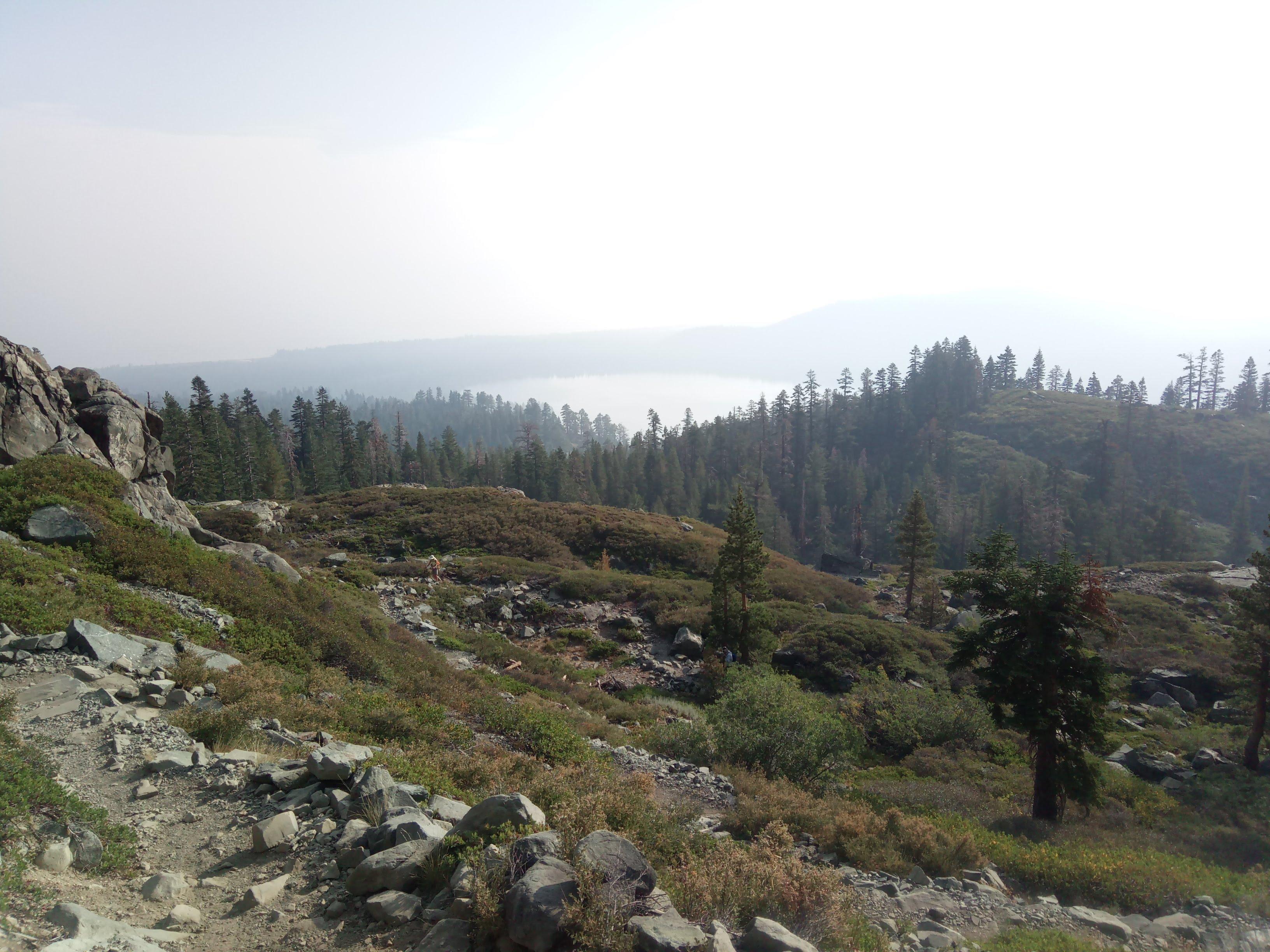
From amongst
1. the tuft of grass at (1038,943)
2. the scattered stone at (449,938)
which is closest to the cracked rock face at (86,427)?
the scattered stone at (449,938)

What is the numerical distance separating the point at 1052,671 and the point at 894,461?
121928 millimetres

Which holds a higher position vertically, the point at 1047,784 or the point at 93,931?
the point at 93,931

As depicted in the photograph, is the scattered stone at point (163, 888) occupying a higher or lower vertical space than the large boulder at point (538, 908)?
lower

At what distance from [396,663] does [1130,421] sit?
150m

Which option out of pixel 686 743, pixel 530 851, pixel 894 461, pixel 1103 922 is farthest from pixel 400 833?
pixel 894 461

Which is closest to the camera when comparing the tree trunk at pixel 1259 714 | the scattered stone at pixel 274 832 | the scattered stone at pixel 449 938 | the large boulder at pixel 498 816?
the scattered stone at pixel 449 938

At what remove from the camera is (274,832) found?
597 cm

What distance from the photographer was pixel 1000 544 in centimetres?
1538

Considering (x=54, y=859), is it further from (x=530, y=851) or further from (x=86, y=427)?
(x=86, y=427)

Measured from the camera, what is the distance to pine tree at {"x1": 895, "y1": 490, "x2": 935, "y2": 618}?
4878 cm

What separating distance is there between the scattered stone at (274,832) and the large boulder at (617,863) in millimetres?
3126

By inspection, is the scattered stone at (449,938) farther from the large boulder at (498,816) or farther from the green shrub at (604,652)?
the green shrub at (604,652)

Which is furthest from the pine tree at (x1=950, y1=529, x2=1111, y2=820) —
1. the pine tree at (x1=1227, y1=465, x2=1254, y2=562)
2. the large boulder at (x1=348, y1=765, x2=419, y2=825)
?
the pine tree at (x1=1227, y1=465, x2=1254, y2=562)

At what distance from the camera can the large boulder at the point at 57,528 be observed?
533 inches
